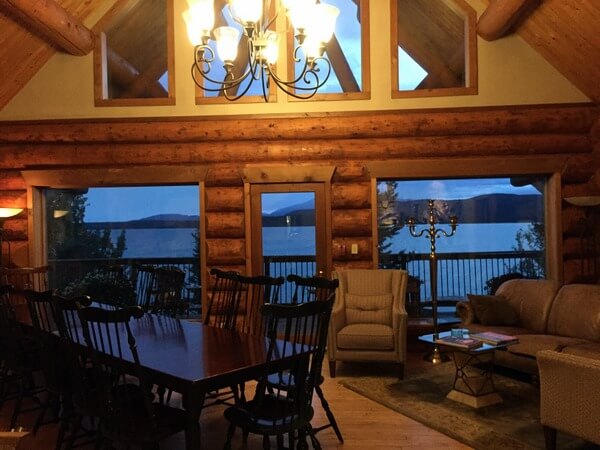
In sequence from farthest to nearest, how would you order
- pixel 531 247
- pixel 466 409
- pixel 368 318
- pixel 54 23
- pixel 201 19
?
pixel 531 247 < pixel 368 318 < pixel 54 23 < pixel 466 409 < pixel 201 19

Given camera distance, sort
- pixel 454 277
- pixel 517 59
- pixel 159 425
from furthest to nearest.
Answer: pixel 454 277, pixel 517 59, pixel 159 425

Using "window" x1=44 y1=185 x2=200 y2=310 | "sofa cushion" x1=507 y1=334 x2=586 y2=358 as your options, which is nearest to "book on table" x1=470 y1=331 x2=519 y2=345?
"sofa cushion" x1=507 y1=334 x2=586 y2=358

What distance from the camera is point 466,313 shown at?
5383 millimetres

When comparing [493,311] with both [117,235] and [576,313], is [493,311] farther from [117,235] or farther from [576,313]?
[117,235]

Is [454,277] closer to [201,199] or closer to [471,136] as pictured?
[471,136]

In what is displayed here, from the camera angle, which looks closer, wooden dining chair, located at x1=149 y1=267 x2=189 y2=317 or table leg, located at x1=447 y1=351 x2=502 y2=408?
table leg, located at x1=447 y1=351 x2=502 y2=408

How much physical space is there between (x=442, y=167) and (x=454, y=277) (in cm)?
146

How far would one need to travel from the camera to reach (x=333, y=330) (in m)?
5.05

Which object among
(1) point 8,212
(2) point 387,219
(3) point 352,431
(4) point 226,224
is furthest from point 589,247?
(1) point 8,212

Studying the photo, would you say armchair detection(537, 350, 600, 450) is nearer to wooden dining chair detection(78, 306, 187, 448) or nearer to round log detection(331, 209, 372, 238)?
wooden dining chair detection(78, 306, 187, 448)

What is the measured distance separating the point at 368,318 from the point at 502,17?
11.1 ft

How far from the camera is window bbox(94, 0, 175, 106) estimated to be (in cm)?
616

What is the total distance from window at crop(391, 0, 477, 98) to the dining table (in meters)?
3.81

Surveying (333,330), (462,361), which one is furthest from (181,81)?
(462,361)
